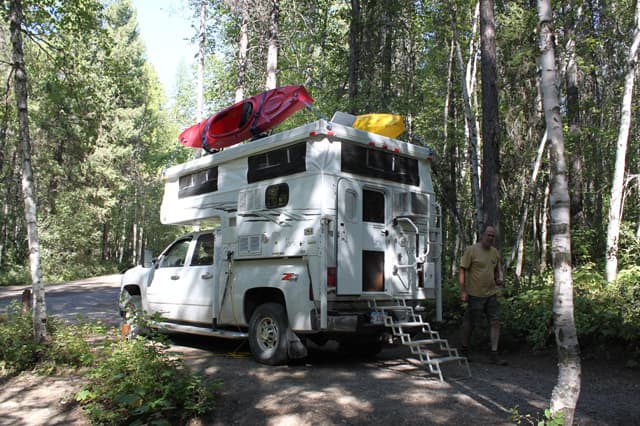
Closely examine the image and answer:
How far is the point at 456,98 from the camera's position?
1709 cm

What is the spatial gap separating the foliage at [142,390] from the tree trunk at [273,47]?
9.82 m

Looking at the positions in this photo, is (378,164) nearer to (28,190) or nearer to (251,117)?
(251,117)

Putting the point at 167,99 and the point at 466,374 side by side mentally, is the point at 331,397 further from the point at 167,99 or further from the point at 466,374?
the point at 167,99

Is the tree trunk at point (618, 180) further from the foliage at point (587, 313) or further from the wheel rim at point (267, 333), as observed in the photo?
the wheel rim at point (267, 333)

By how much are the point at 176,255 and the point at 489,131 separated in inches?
234

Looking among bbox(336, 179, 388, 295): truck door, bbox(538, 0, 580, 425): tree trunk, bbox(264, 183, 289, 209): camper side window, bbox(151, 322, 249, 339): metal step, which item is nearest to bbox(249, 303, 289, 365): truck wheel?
bbox(151, 322, 249, 339): metal step

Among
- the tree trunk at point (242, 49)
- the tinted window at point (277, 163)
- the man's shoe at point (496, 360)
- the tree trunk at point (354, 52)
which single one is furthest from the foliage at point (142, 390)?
the tree trunk at point (242, 49)

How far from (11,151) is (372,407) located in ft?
98.2

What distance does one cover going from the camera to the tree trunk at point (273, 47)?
47.9 ft

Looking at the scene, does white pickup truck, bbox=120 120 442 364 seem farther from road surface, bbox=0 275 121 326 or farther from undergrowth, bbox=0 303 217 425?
road surface, bbox=0 275 121 326

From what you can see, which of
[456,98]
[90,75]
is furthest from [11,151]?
[456,98]

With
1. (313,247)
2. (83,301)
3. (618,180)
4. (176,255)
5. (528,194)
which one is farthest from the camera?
(83,301)

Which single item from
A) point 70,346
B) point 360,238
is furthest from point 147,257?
point 360,238

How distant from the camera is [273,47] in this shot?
14.8 meters
